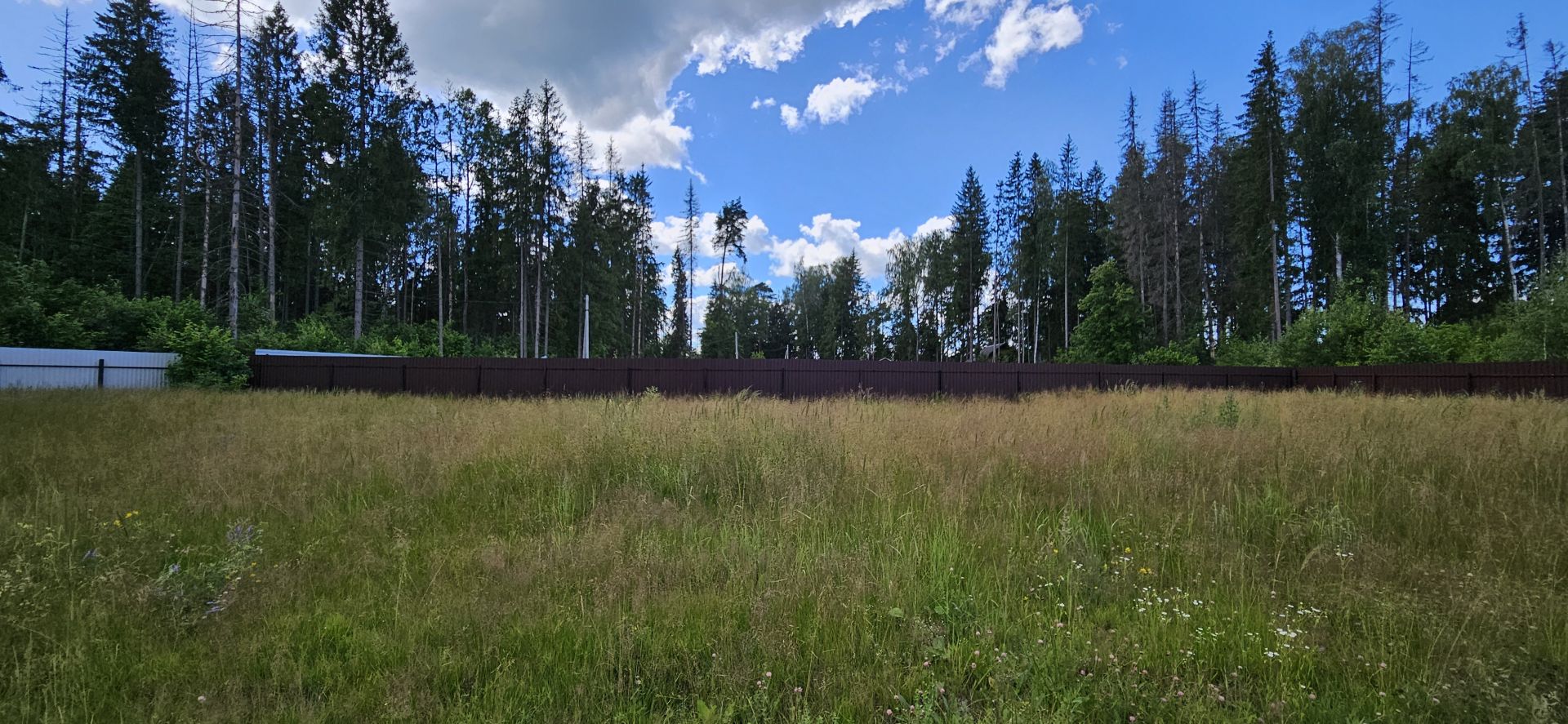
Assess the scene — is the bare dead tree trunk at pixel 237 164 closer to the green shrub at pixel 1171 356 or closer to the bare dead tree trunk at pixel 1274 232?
the green shrub at pixel 1171 356

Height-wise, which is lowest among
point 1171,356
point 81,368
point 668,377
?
point 668,377

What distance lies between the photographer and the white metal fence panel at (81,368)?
1423 cm

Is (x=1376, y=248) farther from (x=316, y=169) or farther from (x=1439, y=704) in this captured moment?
(x=316, y=169)

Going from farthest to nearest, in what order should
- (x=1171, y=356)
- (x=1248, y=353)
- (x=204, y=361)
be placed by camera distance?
(x=1171, y=356) < (x=1248, y=353) < (x=204, y=361)

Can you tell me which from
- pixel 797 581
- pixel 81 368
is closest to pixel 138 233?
pixel 81 368

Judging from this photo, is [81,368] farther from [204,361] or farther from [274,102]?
[274,102]

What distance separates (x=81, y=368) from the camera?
590 inches

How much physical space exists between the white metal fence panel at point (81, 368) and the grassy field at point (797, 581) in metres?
14.2

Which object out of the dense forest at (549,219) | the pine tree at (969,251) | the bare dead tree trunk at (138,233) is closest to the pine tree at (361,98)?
the dense forest at (549,219)

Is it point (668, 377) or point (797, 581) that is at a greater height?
point (668, 377)

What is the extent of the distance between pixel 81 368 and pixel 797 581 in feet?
74.9

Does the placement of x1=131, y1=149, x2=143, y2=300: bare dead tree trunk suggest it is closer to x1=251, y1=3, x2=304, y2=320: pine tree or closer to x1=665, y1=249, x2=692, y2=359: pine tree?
x1=251, y1=3, x2=304, y2=320: pine tree

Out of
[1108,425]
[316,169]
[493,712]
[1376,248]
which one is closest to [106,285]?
[316,169]

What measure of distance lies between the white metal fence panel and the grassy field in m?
14.2
